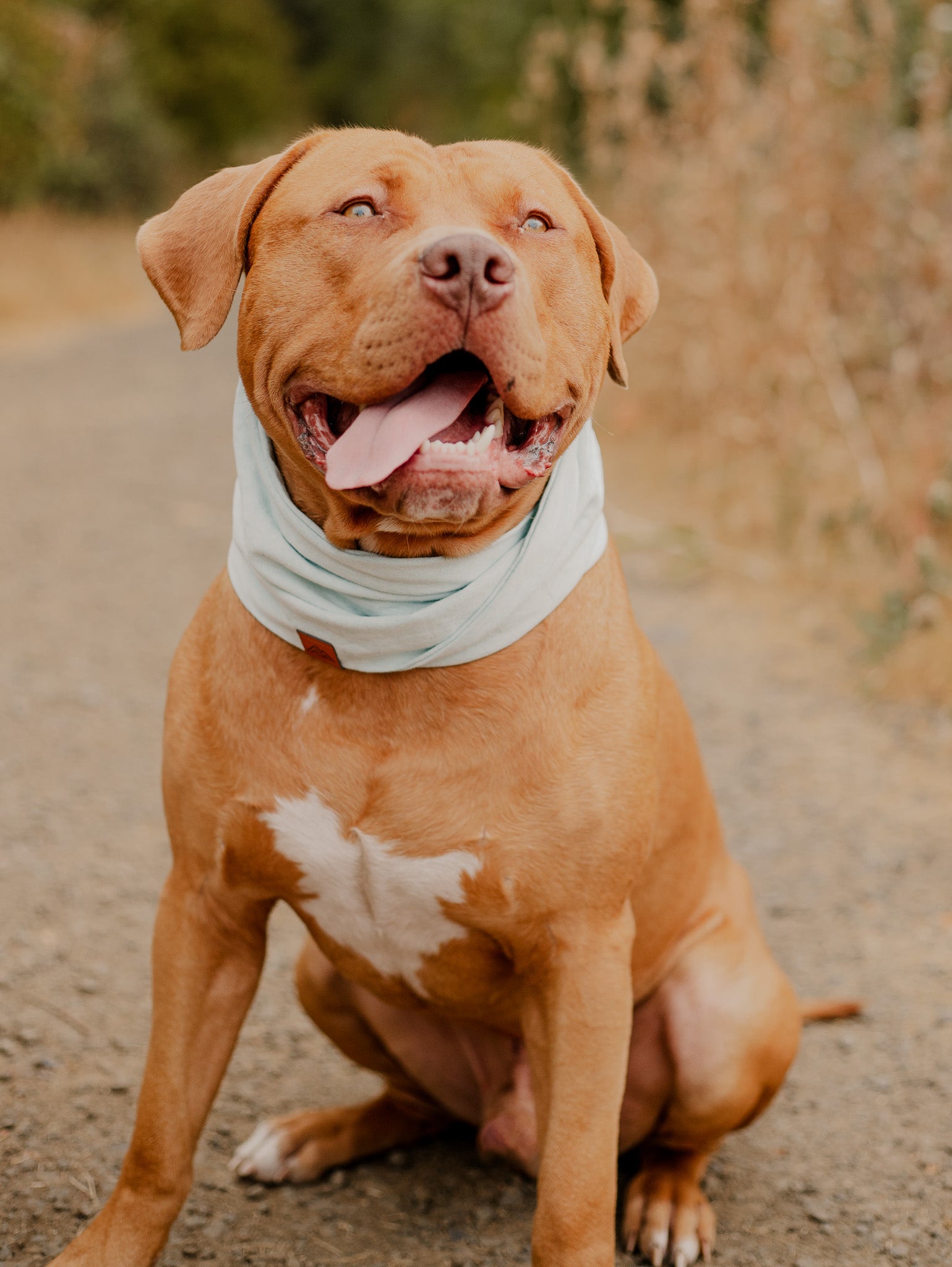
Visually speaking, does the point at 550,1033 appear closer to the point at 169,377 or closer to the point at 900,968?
the point at 900,968

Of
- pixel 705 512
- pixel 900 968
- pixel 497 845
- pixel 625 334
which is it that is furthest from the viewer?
pixel 705 512

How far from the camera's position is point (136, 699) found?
514 cm

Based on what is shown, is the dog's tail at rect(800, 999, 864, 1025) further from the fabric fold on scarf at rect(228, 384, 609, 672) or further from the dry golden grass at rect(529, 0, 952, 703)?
the dry golden grass at rect(529, 0, 952, 703)

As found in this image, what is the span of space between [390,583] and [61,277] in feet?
51.5

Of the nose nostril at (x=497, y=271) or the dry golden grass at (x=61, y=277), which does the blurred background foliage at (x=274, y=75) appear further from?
the nose nostril at (x=497, y=271)

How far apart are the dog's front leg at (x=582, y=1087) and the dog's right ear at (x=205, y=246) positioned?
116 centimetres

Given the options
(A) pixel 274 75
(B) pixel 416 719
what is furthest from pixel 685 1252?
(A) pixel 274 75

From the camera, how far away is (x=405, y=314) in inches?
78.7

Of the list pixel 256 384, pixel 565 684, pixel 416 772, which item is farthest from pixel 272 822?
pixel 256 384

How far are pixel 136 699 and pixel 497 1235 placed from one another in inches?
118

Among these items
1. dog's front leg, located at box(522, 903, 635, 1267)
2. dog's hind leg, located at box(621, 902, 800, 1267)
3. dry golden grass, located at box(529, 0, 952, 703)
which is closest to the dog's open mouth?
dog's front leg, located at box(522, 903, 635, 1267)

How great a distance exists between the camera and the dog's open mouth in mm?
2021

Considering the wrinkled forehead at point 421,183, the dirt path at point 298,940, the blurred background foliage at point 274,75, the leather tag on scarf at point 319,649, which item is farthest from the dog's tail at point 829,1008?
the blurred background foliage at point 274,75

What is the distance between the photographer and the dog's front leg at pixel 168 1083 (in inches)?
90.9
